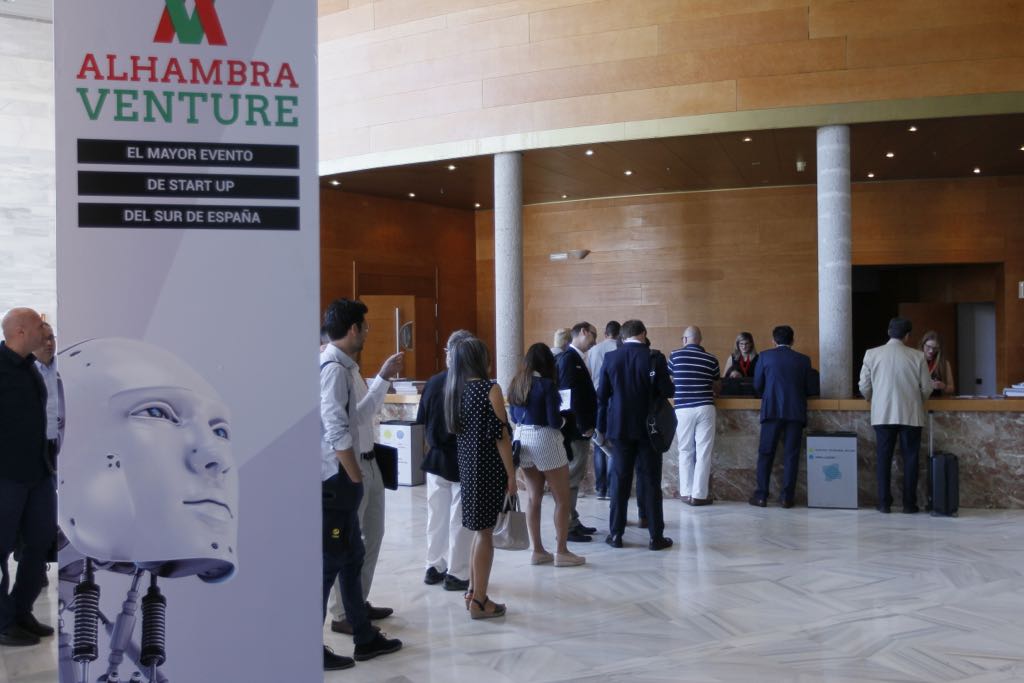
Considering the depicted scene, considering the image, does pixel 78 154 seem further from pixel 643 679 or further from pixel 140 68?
pixel 643 679

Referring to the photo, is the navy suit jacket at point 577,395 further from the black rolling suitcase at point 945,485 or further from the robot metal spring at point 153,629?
the robot metal spring at point 153,629

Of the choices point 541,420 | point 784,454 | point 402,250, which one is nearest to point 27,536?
point 541,420

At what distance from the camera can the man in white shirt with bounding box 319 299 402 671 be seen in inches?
164

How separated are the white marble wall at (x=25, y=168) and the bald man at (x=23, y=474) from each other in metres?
10.1

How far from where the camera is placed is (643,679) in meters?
4.23

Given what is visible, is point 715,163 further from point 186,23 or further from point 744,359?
point 186,23

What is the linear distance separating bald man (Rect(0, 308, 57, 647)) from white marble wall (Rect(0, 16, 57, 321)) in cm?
1012

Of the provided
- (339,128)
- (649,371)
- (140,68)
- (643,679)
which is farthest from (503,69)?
(140,68)

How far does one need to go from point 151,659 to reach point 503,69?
8710mm

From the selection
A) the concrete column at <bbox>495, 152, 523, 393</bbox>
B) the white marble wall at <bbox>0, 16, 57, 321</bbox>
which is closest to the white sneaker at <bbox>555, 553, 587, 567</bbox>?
the concrete column at <bbox>495, 152, 523, 393</bbox>

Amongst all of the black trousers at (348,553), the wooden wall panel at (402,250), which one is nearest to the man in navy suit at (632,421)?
the black trousers at (348,553)

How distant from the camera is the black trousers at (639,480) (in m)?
6.90

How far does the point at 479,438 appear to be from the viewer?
16.3 ft

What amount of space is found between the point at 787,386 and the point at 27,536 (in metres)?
6.49
